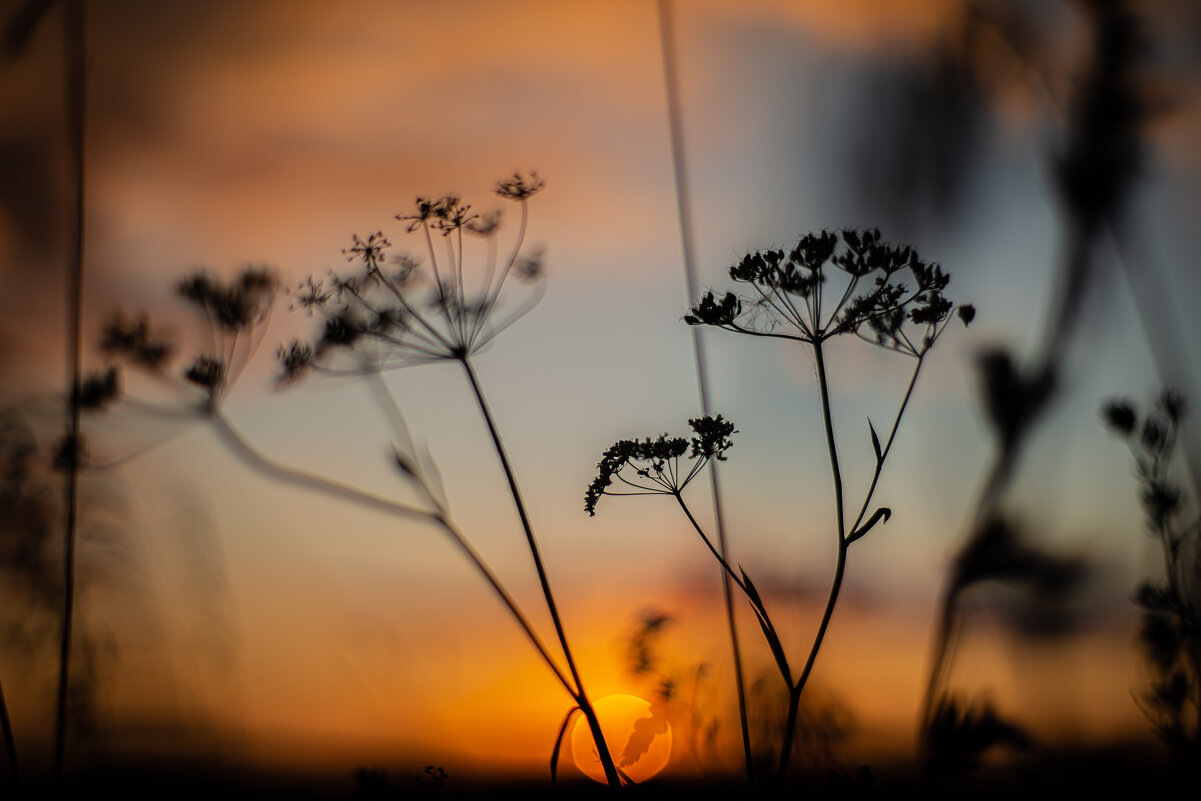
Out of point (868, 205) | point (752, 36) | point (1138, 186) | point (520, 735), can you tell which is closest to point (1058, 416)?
point (1138, 186)

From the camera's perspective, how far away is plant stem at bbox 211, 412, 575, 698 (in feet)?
6.11

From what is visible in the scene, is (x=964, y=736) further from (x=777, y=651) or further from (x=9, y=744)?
(x=9, y=744)

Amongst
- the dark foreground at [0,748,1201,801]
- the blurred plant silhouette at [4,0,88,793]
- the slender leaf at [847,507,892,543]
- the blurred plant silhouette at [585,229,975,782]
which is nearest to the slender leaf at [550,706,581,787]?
the dark foreground at [0,748,1201,801]

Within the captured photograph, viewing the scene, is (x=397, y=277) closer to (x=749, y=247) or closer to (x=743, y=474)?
(x=749, y=247)

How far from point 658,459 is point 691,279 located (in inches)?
19.2

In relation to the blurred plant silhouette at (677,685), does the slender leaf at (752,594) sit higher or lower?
higher

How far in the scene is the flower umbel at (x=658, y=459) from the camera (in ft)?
6.35

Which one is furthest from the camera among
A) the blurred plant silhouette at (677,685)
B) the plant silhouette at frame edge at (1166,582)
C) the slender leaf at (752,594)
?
the plant silhouette at frame edge at (1166,582)

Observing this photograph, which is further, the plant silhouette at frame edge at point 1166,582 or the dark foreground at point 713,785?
the plant silhouette at frame edge at point 1166,582

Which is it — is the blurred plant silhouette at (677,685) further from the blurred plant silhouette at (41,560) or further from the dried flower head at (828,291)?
the blurred plant silhouette at (41,560)

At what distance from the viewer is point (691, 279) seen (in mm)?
2143

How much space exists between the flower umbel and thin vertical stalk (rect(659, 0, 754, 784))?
0.06 meters

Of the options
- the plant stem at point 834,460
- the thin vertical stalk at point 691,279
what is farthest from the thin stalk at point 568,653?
the plant stem at point 834,460

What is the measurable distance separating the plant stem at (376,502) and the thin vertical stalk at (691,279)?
0.40 metres
